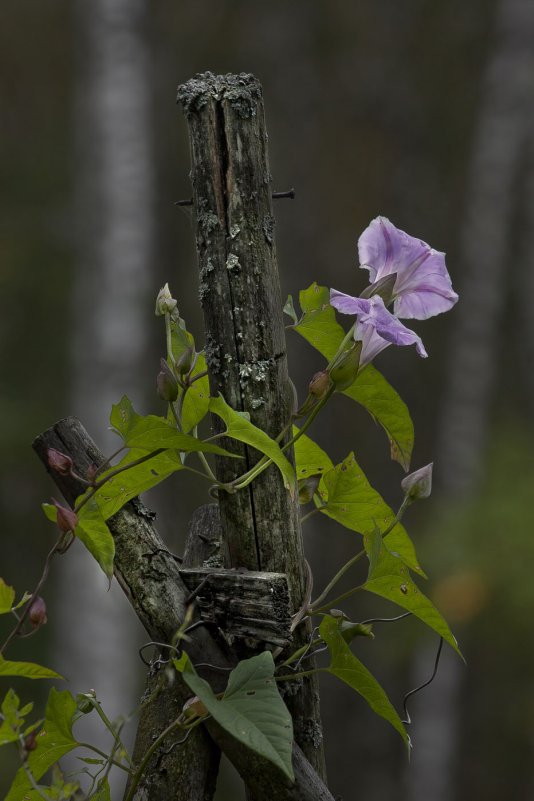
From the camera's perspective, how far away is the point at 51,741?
3.92ft

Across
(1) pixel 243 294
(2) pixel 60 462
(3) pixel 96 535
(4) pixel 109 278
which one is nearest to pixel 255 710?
(3) pixel 96 535

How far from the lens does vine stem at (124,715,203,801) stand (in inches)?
46.1

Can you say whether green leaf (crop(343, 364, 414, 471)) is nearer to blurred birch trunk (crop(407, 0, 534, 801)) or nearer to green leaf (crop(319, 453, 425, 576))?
green leaf (crop(319, 453, 425, 576))

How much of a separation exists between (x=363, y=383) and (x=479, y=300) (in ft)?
17.7

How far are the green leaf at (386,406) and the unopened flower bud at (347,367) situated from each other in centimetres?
6

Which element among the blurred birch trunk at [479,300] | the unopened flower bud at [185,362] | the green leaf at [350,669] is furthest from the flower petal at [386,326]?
the blurred birch trunk at [479,300]

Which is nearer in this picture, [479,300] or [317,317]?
[317,317]

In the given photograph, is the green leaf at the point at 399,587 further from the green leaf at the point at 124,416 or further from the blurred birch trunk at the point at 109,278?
the blurred birch trunk at the point at 109,278

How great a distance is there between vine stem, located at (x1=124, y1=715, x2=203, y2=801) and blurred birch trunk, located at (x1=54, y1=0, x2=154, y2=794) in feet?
11.0

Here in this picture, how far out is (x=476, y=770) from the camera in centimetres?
852

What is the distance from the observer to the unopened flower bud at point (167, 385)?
119cm

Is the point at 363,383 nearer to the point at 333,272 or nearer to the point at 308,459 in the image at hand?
the point at 308,459

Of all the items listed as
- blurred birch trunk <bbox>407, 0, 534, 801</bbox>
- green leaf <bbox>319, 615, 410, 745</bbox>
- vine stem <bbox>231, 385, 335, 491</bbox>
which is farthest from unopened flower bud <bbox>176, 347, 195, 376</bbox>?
blurred birch trunk <bbox>407, 0, 534, 801</bbox>

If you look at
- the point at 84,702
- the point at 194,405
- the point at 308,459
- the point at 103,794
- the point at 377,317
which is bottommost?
the point at 103,794
